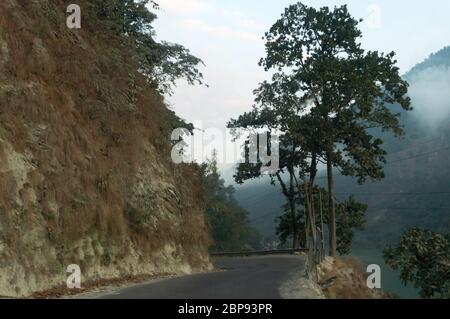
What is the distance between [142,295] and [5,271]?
118 inches

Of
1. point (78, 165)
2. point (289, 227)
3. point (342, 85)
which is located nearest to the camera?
point (78, 165)

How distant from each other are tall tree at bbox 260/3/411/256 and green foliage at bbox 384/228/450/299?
15569 millimetres

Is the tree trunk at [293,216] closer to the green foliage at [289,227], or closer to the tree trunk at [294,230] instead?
the tree trunk at [294,230]

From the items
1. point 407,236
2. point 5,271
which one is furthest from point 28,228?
point 407,236

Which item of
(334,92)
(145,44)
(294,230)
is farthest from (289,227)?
(145,44)

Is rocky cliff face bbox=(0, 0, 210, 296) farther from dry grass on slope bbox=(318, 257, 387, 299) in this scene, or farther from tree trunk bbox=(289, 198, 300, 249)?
tree trunk bbox=(289, 198, 300, 249)

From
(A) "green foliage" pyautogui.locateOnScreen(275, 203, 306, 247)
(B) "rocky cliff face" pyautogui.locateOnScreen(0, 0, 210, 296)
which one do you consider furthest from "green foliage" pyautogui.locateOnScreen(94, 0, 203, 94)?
(A) "green foliage" pyautogui.locateOnScreen(275, 203, 306, 247)

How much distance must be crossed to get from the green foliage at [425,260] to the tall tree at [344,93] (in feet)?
51.1

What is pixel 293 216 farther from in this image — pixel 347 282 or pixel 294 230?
pixel 347 282

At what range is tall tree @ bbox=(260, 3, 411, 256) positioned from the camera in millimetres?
37938

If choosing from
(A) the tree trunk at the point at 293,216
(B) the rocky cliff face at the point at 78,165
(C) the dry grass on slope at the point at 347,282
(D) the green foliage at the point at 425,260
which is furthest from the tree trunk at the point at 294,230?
(D) the green foliage at the point at 425,260

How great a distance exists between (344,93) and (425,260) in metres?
19.2

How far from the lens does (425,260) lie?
21.6 meters

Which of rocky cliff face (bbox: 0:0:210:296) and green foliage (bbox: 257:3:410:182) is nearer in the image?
rocky cliff face (bbox: 0:0:210:296)
